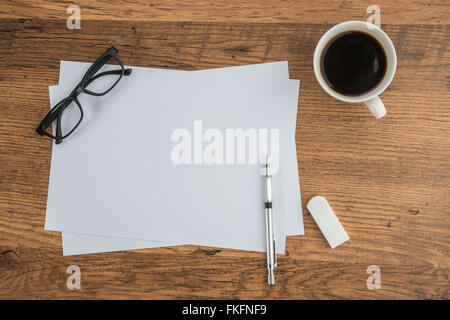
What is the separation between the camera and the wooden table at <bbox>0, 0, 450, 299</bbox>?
631mm

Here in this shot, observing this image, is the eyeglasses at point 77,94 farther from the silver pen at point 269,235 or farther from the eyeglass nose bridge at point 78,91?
the silver pen at point 269,235

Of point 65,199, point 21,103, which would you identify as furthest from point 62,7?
point 65,199

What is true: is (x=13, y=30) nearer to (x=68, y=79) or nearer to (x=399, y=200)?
(x=68, y=79)

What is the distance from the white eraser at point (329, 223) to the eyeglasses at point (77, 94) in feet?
1.52

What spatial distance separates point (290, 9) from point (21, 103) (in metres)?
0.59

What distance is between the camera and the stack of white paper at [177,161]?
2.12ft

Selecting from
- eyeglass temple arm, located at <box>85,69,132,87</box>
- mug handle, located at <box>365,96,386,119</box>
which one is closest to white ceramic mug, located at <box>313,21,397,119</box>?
mug handle, located at <box>365,96,386,119</box>

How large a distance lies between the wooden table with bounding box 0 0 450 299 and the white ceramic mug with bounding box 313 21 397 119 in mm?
75

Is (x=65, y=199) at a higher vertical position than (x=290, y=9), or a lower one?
lower

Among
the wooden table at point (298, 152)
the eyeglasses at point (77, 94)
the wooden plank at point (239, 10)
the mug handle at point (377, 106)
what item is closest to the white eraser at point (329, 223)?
the wooden table at point (298, 152)

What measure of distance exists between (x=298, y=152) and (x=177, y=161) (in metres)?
0.25

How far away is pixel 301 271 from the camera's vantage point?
643 mm

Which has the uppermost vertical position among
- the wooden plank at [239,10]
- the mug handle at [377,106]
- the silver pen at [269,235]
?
the wooden plank at [239,10]
